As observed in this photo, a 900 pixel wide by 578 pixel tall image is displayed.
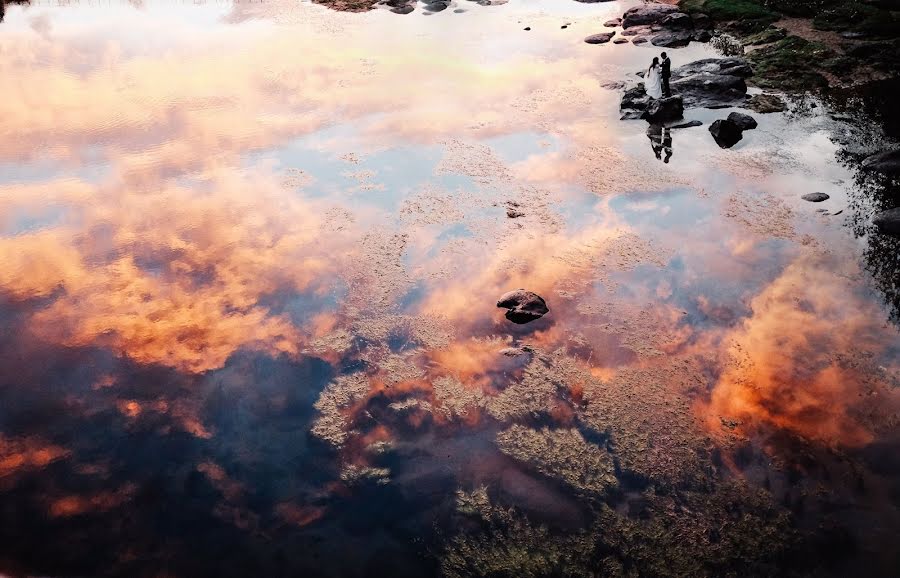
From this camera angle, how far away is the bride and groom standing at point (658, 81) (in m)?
15.9

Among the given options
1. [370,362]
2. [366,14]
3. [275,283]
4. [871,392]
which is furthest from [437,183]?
[366,14]

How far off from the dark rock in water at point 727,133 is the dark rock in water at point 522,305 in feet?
25.6

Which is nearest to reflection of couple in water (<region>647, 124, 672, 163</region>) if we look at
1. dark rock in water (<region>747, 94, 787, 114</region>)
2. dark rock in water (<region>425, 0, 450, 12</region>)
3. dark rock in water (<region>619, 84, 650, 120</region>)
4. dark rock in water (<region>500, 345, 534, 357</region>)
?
dark rock in water (<region>619, 84, 650, 120</region>)

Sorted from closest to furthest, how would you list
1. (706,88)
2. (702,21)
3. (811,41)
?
(706,88) < (811,41) < (702,21)

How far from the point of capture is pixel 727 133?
14.7 meters

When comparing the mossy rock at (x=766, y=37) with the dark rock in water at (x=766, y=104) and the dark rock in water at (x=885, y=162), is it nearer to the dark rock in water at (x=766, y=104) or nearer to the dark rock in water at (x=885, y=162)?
the dark rock in water at (x=766, y=104)

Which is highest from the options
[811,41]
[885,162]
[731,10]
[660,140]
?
[731,10]

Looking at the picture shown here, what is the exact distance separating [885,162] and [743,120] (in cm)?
325

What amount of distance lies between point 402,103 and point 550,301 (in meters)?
8.98

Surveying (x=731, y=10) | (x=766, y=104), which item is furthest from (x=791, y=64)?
(x=731, y=10)

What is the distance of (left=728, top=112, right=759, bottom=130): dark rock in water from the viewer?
15016 mm

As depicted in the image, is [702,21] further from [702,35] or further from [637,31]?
[637,31]

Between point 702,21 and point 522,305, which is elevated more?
point 702,21

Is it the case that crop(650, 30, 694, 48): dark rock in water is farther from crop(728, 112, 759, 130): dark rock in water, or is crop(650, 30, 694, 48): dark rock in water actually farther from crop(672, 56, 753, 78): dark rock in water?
crop(728, 112, 759, 130): dark rock in water
